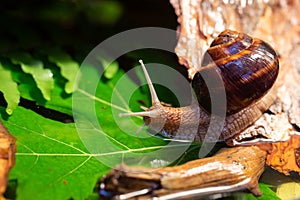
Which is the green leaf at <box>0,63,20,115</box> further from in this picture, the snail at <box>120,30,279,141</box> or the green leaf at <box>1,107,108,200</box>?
the snail at <box>120,30,279,141</box>

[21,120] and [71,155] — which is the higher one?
[21,120]

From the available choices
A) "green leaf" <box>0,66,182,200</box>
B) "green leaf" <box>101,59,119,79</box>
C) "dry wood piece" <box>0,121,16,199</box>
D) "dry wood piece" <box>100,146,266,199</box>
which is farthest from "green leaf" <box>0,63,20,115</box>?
"dry wood piece" <box>100,146,266,199</box>

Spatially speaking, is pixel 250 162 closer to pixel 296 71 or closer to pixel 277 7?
pixel 296 71

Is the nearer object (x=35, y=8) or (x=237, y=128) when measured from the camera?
(x=237, y=128)

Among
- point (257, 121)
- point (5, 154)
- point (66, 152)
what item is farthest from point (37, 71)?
point (257, 121)

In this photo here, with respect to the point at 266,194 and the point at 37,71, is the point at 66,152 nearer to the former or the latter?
the point at 37,71

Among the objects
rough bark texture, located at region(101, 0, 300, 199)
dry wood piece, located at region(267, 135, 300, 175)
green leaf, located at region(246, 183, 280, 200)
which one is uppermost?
rough bark texture, located at region(101, 0, 300, 199)

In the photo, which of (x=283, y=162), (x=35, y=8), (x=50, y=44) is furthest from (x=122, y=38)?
(x=283, y=162)
